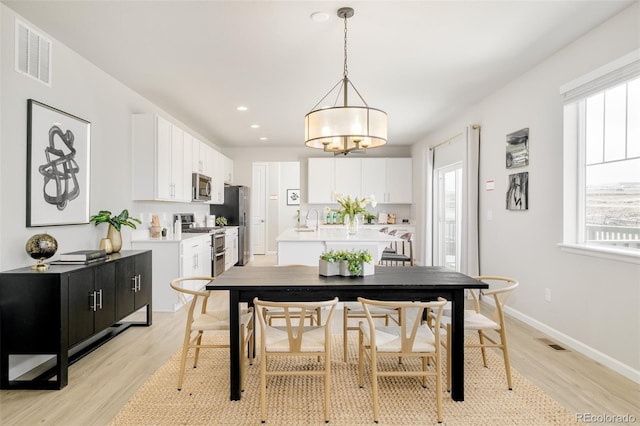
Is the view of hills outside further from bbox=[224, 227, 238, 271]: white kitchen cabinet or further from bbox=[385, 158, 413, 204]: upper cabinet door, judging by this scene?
bbox=[224, 227, 238, 271]: white kitchen cabinet

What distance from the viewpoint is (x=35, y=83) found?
3061 mm

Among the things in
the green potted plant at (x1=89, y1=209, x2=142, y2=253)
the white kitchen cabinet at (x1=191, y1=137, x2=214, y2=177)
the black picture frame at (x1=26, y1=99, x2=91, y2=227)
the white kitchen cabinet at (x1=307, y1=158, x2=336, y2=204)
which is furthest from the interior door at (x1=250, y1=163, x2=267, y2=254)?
the black picture frame at (x1=26, y1=99, x2=91, y2=227)

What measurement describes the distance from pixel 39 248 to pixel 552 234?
4247 mm

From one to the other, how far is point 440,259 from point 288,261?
3.71m

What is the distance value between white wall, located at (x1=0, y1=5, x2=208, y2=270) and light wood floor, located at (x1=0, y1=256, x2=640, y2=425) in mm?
952

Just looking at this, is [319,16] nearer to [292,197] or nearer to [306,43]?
[306,43]

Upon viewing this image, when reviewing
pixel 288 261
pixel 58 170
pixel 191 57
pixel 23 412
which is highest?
pixel 191 57

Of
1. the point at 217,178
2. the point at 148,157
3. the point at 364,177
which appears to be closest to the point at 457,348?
the point at 148,157

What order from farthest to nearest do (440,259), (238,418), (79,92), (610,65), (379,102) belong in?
(440,259) < (379,102) < (79,92) < (610,65) < (238,418)

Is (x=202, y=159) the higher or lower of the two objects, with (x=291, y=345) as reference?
higher

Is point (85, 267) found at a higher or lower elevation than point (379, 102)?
lower

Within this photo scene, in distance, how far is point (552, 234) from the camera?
371 cm

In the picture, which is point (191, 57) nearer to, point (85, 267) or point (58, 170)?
point (58, 170)

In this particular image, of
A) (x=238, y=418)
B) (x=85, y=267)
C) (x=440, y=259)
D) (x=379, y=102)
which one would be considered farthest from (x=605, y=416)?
(x=440, y=259)
